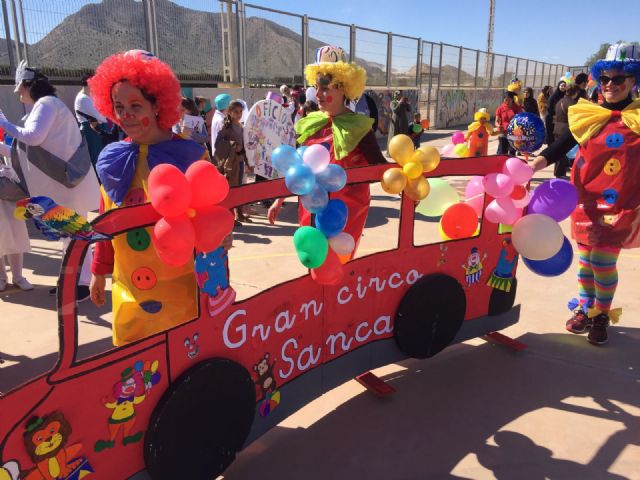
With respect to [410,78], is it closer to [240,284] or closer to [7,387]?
[240,284]

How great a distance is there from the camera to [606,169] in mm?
3299

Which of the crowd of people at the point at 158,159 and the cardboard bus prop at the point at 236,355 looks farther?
the crowd of people at the point at 158,159

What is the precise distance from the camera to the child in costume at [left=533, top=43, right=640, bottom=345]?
322cm

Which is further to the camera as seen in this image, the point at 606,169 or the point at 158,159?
the point at 606,169

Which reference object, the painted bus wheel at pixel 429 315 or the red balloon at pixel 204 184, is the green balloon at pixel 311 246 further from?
the painted bus wheel at pixel 429 315

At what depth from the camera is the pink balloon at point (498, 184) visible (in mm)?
2826

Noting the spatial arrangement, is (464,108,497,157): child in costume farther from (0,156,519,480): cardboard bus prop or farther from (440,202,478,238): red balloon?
(440,202,478,238): red balloon

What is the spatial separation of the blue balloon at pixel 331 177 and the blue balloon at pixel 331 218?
113mm

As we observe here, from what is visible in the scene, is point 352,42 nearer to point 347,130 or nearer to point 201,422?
point 347,130

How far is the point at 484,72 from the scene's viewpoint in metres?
27.8

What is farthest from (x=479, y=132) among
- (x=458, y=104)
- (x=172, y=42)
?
(x=458, y=104)

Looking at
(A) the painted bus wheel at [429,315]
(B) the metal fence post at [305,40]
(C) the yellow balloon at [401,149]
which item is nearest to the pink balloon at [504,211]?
(A) the painted bus wheel at [429,315]

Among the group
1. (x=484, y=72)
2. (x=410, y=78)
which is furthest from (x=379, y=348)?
(x=484, y=72)

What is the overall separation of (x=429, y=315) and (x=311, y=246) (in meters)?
1.18
